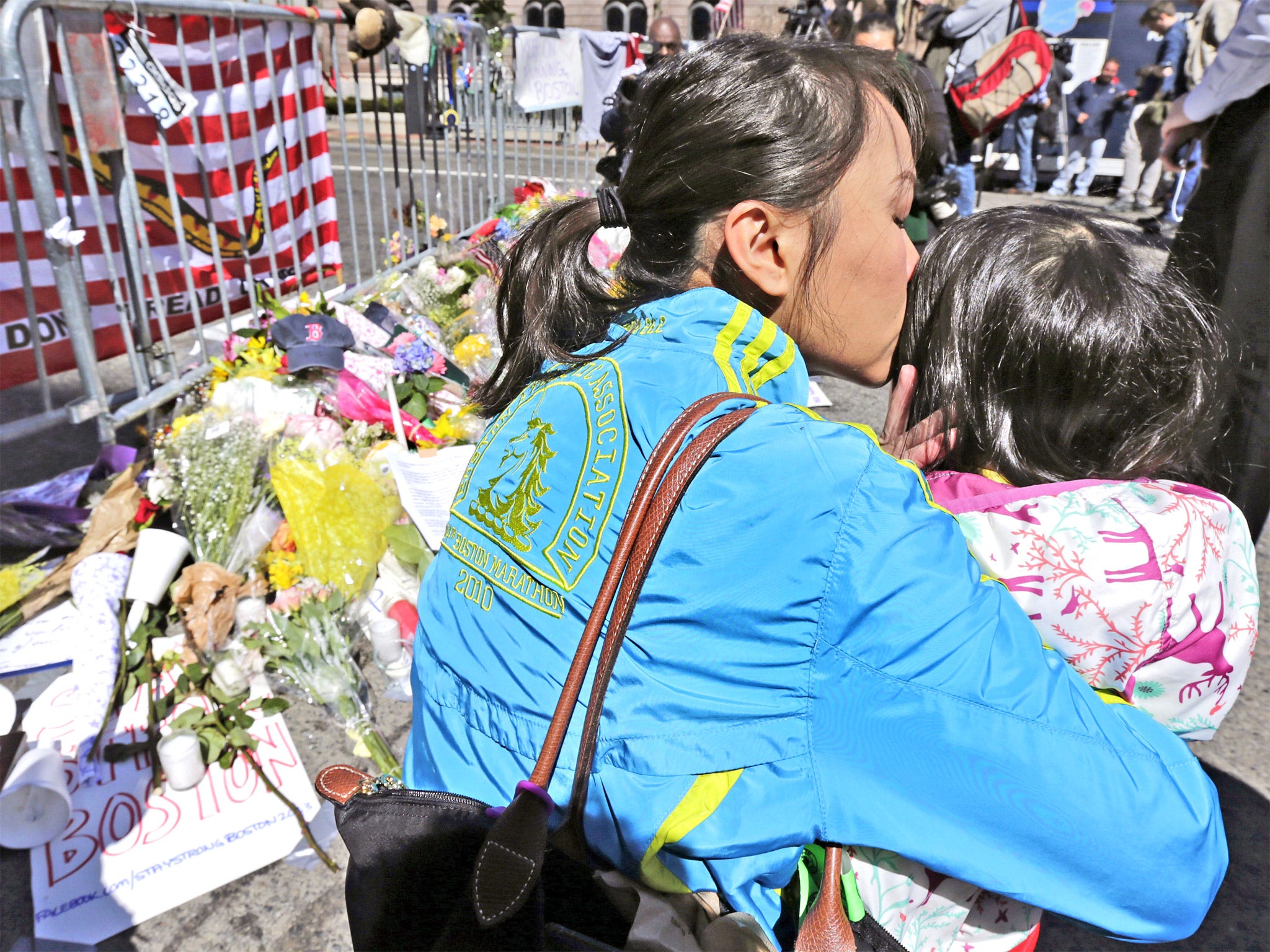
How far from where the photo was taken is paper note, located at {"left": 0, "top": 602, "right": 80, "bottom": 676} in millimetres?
2574

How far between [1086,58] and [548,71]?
7564mm

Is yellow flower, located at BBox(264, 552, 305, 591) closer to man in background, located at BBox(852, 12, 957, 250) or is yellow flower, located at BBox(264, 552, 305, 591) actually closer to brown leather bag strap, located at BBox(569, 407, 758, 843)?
brown leather bag strap, located at BBox(569, 407, 758, 843)

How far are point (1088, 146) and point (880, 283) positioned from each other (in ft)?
41.1

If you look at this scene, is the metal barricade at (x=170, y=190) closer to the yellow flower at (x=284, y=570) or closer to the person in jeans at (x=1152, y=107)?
the yellow flower at (x=284, y=570)

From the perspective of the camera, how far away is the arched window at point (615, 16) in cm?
2766

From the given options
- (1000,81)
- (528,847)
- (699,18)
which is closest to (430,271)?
(1000,81)

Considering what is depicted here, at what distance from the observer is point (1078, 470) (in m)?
1.29

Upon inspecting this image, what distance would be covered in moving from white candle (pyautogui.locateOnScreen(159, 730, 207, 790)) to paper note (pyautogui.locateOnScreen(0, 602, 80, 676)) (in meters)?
0.61

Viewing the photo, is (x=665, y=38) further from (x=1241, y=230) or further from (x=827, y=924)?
(x=827, y=924)

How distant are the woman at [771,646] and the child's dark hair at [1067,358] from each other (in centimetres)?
32

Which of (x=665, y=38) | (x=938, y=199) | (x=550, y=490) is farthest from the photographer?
(x=665, y=38)

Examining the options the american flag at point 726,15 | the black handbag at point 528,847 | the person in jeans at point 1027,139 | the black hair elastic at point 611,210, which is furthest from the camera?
the person in jeans at point 1027,139

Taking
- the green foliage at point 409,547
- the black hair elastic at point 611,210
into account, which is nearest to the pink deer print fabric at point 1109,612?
the black hair elastic at point 611,210

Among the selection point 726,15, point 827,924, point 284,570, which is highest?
point 726,15
